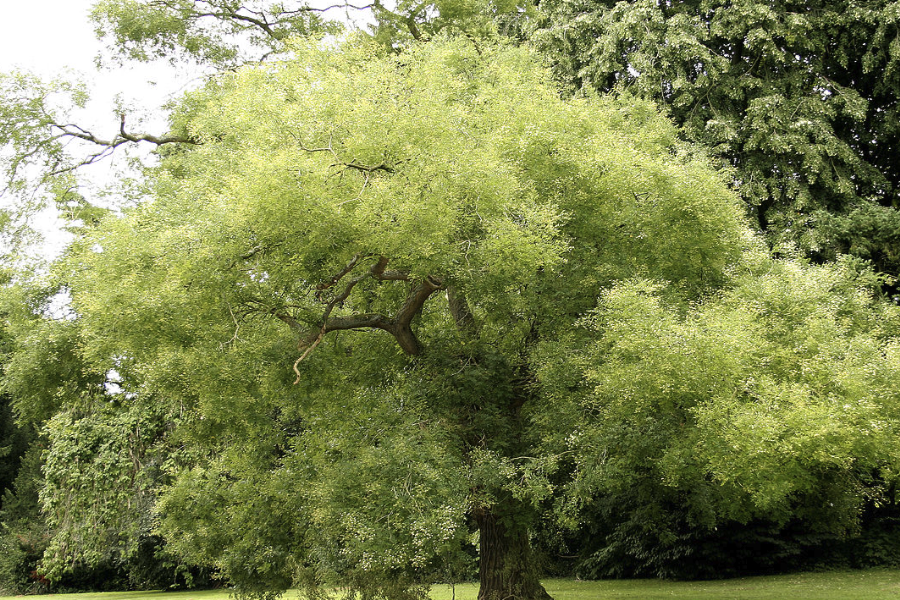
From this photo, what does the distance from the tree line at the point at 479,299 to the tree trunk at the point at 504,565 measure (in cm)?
8

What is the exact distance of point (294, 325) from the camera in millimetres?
12648

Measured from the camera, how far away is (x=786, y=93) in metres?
17.5

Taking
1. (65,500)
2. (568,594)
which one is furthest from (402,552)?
(65,500)

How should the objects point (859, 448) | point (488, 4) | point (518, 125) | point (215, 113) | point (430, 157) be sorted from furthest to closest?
point (488, 4) → point (215, 113) → point (518, 125) → point (430, 157) → point (859, 448)

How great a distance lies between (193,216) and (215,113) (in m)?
4.39

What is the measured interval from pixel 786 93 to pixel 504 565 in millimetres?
13082

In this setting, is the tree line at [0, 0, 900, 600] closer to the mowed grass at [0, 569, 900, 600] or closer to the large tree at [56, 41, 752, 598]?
the large tree at [56, 41, 752, 598]

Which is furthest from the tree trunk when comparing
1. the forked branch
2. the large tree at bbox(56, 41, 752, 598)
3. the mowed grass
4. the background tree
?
the background tree

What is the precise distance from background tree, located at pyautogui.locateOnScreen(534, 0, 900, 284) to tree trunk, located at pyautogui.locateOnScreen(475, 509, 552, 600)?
9205 mm

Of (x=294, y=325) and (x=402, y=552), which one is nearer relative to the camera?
(x=402, y=552)

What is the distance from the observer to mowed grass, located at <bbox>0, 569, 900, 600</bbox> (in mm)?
14305

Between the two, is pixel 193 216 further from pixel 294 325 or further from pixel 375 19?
pixel 375 19

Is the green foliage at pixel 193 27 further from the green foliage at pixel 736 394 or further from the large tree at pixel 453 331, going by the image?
the green foliage at pixel 736 394

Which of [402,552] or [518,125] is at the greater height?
[518,125]
